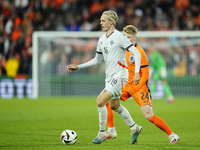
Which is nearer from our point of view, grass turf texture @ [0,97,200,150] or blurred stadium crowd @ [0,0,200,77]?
grass turf texture @ [0,97,200,150]

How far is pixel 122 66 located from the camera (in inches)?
252

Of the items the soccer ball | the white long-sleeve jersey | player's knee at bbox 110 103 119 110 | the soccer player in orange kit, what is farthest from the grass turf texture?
the white long-sleeve jersey

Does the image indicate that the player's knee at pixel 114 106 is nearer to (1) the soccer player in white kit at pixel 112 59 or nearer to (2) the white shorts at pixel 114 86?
(1) the soccer player in white kit at pixel 112 59

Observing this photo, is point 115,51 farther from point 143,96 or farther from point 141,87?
point 143,96

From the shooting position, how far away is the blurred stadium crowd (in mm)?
21062

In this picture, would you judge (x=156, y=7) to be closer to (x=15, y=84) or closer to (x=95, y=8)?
(x=95, y=8)

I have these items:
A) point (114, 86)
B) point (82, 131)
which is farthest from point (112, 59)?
point (82, 131)

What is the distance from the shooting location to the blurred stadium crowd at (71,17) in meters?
21.1

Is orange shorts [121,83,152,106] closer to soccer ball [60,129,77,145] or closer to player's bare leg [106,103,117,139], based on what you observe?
player's bare leg [106,103,117,139]

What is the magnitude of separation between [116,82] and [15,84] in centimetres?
1337

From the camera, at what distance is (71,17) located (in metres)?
22.5

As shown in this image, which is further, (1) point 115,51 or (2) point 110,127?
(2) point 110,127

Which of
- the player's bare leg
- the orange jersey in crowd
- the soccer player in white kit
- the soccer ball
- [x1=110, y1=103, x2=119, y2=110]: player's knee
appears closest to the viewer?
the soccer player in white kit

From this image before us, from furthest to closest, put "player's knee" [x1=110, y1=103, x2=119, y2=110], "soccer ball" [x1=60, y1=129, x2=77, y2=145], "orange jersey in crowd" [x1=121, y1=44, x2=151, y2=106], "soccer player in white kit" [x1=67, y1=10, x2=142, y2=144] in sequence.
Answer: "orange jersey in crowd" [x1=121, y1=44, x2=151, y2=106]
"player's knee" [x1=110, y1=103, x2=119, y2=110]
"soccer ball" [x1=60, y1=129, x2=77, y2=145]
"soccer player in white kit" [x1=67, y1=10, x2=142, y2=144]
